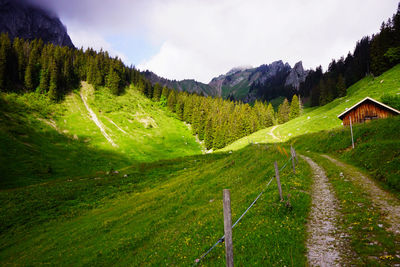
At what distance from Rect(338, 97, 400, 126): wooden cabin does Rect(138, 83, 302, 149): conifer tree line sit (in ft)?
199

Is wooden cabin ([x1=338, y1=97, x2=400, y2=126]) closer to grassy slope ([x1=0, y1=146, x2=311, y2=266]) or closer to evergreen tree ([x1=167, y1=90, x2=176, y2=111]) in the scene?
grassy slope ([x1=0, y1=146, x2=311, y2=266])

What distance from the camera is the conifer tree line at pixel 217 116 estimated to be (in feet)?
341

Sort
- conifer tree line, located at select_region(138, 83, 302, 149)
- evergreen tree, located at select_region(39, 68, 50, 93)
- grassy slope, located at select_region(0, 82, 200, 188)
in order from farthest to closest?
conifer tree line, located at select_region(138, 83, 302, 149) < evergreen tree, located at select_region(39, 68, 50, 93) < grassy slope, located at select_region(0, 82, 200, 188)

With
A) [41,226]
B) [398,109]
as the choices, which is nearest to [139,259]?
[41,226]

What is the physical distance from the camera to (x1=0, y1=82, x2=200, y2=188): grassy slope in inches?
2037

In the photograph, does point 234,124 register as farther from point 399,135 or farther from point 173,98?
point 399,135

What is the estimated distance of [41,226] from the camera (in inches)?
1052

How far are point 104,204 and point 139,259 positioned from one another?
2541 centimetres

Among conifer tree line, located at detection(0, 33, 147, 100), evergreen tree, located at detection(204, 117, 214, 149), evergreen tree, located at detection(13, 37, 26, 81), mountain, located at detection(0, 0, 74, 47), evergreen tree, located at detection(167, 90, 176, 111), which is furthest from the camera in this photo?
mountain, located at detection(0, 0, 74, 47)

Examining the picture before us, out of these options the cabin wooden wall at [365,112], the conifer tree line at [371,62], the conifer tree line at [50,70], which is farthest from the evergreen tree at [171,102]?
the cabin wooden wall at [365,112]

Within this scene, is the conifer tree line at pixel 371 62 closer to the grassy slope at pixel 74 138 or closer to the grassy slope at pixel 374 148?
the grassy slope at pixel 374 148

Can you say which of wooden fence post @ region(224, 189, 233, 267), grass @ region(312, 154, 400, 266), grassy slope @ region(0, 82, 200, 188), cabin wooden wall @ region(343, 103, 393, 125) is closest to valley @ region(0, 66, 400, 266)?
grass @ region(312, 154, 400, 266)

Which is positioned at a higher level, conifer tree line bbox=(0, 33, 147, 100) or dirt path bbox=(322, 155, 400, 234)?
conifer tree line bbox=(0, 33, 147, 100)

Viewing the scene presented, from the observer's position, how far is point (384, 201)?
36.2 feet
